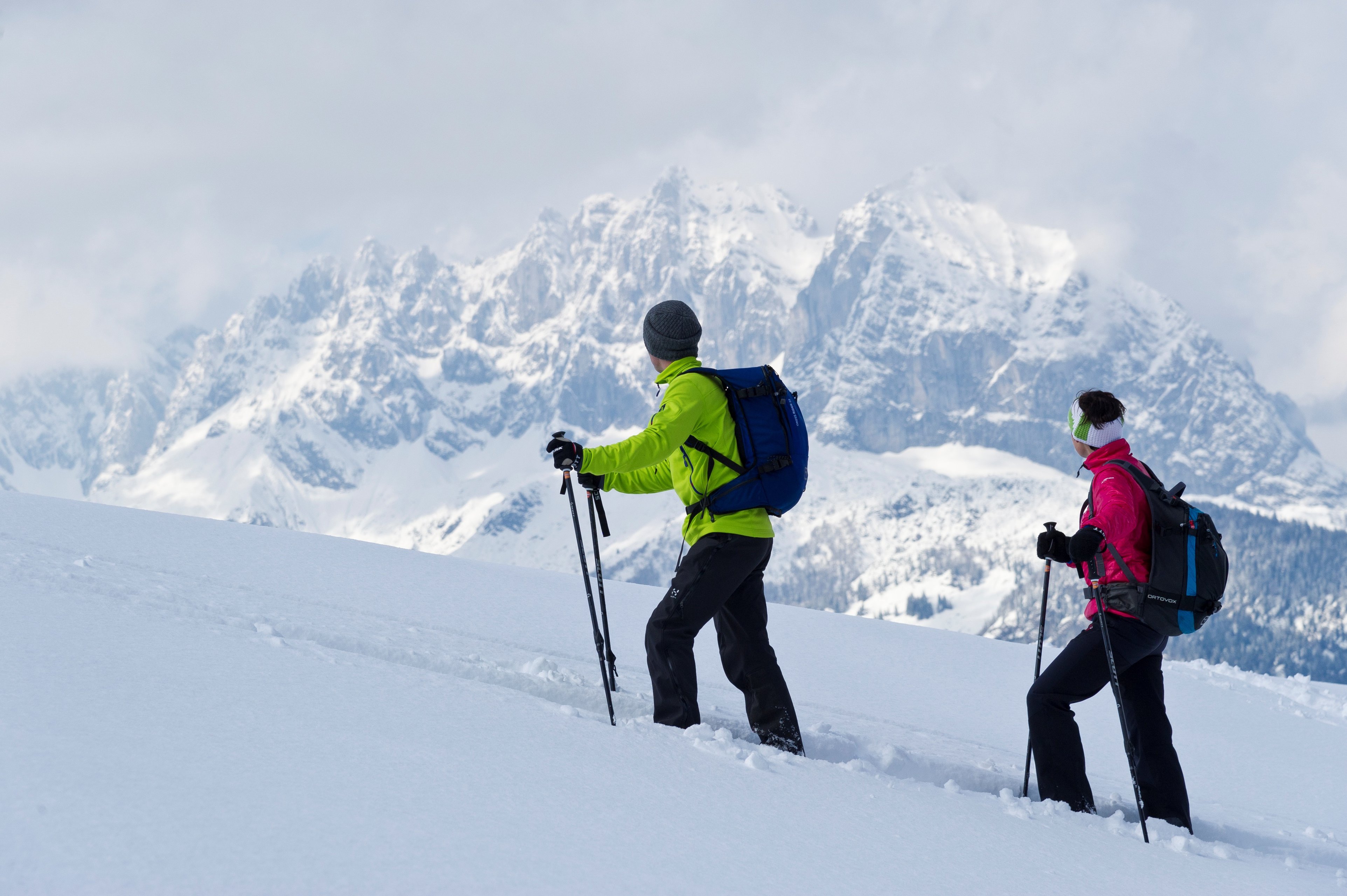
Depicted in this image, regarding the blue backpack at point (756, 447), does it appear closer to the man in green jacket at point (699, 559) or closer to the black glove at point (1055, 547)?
the man in green jacket at point (699, 559)

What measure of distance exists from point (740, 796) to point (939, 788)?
1.36m

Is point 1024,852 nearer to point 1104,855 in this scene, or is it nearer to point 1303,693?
point 1104,855

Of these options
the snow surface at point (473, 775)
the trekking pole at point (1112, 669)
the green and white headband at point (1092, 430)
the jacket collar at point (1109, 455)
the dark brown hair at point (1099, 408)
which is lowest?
the snow surface at point (473, 775)

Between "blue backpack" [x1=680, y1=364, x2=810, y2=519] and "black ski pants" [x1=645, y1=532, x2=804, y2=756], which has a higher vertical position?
"blue backpack" [x1=680, y1=364, x2=810, y2=519]

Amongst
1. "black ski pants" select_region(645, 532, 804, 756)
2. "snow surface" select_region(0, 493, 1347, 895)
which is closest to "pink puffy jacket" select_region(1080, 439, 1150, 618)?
"snow surface" select_region(0, 493, 1347, 895)

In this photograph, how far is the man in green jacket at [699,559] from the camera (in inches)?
184

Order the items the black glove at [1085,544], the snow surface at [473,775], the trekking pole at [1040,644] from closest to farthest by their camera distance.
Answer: the snow surface at [473,775], the black glove at [1085,544], the trekking pole at [1040,644]

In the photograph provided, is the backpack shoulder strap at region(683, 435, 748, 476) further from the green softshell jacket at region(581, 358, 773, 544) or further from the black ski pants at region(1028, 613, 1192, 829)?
the black ski pants at region(1028, 613, 1192, 829)

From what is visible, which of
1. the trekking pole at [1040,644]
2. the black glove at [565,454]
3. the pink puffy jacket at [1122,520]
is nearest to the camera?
the black glove at [565,454]

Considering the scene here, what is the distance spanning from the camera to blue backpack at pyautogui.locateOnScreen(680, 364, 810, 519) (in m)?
4.79

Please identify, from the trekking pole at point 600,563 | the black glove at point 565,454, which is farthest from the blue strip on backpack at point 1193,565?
the black glove at point 565,454

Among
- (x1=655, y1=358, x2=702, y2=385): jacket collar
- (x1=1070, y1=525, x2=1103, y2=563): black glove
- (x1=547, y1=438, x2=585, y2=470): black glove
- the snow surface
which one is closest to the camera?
the snow surface

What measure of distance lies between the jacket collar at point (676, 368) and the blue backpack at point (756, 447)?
0.19 ft

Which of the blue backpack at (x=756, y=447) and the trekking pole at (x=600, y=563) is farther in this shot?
the trekking pole at (x=600, y=563)
